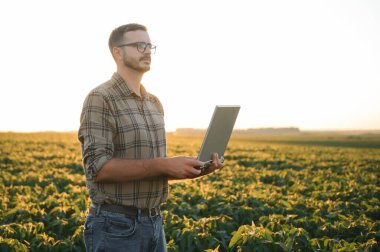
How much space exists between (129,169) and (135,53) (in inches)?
34.0

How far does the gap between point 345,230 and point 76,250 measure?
3.98 metres

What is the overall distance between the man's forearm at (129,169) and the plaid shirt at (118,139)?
49mm

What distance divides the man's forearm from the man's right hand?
4cm

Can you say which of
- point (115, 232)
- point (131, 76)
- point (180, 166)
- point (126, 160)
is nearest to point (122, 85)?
point (131, 76)

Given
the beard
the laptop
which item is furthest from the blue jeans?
the beard

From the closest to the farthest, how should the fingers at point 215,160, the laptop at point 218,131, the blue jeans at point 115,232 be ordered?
the blue jeans at point 115,232
the laptop at point 218,131
the fingers at point 215,160

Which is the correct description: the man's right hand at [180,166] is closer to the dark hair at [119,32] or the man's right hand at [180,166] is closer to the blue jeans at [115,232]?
the blue jeans at [115,232]

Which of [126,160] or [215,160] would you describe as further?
[215,160]

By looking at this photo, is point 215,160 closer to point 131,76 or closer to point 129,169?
point 129,169

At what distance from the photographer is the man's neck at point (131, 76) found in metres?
2.86

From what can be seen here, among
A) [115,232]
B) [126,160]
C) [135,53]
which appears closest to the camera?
[126,160]

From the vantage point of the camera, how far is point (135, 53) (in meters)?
2.78

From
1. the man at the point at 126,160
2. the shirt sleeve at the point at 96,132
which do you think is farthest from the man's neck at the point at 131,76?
the shirt sleeve at the point at 96,132

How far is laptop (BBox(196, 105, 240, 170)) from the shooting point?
2.72 m
